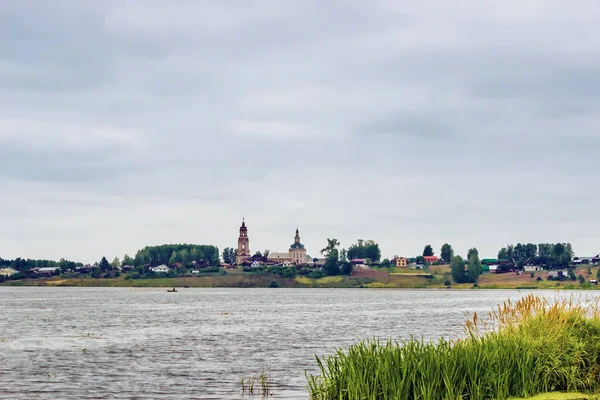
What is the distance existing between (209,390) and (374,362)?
672 inches

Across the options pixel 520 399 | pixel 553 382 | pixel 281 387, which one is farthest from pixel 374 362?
pixel 281 387

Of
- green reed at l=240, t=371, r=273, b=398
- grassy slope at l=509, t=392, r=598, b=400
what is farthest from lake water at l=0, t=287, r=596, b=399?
grassy slope at l=509, t=392, r=598, b=400

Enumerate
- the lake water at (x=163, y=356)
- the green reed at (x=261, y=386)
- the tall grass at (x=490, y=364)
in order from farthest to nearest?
the lake water at (x=163, y=356) → the green reed at (x=261, y=386) → the tall grass at (x=490, y=364)

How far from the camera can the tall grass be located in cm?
2464

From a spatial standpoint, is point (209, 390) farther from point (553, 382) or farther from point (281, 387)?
point (553, 382)

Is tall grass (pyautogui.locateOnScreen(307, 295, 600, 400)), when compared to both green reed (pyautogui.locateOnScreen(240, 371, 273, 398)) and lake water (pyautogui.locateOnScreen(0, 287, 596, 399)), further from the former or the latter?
lake water (pyautogui.locateOnScreen(0, 287, 596, 399))

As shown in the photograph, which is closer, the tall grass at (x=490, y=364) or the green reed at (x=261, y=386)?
the tall grass at (x=490, y=364)

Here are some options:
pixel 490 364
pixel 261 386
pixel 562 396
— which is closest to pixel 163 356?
pixel 261 386

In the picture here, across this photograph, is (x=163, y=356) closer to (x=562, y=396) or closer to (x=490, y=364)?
(x=490, y=364)

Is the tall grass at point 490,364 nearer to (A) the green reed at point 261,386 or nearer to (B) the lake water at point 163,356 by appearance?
(A) the green reed at point 261,386

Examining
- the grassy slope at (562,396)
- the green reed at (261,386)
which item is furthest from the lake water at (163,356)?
the grassy slope at (562,396)

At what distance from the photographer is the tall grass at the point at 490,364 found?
970 inches

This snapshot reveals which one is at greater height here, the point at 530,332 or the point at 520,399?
the point at 530,332

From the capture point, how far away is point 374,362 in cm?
2536
